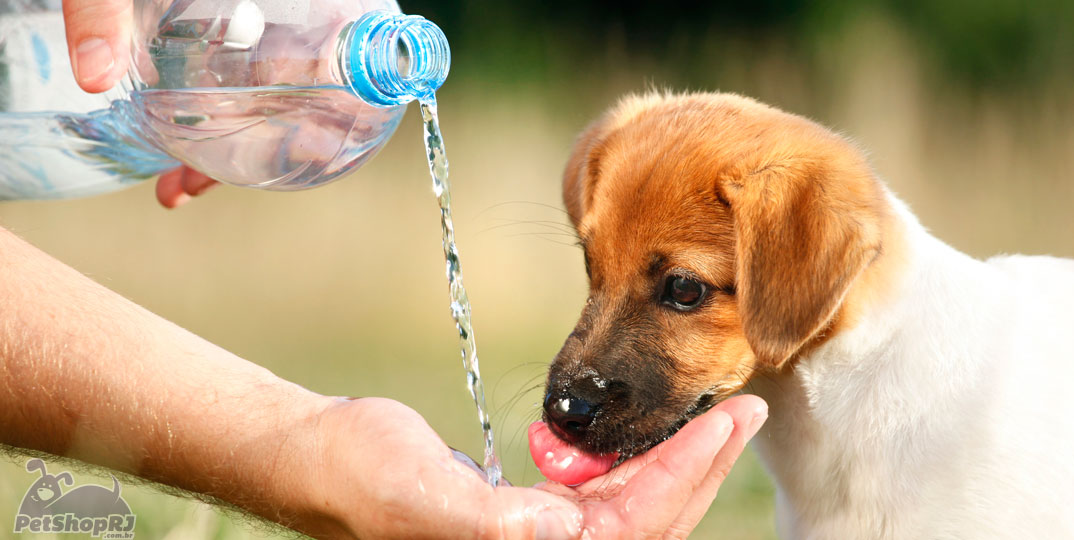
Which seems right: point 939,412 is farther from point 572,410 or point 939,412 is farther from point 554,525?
point 554,525

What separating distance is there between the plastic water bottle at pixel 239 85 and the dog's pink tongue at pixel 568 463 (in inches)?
39.9

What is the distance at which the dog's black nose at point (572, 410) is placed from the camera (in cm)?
273

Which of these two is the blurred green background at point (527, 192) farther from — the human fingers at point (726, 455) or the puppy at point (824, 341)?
the human fingers at point (726, 455)

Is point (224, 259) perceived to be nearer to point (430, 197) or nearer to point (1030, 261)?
point (430, 197)

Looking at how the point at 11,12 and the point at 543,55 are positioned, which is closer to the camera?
the point at 11,12

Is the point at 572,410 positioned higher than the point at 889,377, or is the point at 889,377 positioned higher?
the point at 889,377

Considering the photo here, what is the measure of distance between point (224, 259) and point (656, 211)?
16.5 ft

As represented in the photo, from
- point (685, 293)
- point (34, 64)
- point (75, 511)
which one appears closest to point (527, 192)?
point (75, 511)

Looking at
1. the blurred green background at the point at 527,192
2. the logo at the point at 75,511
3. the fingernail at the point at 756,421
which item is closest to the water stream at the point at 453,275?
the fingernail at the point at 756,421

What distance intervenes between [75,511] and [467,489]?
2406 millimetres

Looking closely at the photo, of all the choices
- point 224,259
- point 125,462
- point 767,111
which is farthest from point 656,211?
point 224,259

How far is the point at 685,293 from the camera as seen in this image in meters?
2.86

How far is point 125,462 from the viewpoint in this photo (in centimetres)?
275

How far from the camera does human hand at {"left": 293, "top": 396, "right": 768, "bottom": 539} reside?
2.19 metres
